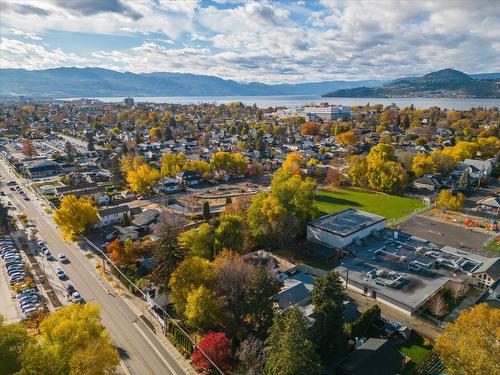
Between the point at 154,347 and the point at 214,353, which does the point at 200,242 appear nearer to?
the point at 154,347

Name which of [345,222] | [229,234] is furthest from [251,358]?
[345,222]

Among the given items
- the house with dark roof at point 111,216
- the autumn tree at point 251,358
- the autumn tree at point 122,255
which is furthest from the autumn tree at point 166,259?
the house with dark roof at point 111,216

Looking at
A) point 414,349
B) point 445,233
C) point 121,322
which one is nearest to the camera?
point 414,349

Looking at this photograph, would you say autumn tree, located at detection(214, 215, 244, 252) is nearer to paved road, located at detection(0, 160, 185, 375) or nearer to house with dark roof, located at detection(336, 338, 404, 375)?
paved road, located at detection(0, 160, 185, 375)

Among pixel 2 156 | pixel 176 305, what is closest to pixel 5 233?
pixel 176 305

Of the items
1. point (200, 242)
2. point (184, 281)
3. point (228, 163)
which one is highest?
point (184, 281)

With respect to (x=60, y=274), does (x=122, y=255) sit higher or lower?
higher

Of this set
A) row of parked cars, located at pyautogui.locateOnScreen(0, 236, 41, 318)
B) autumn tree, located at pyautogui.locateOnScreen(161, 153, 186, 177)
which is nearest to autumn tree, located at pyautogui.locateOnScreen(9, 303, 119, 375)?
row of parked cars, located at pyautogui.locateOnScreen(0, 236, 41, 318)
